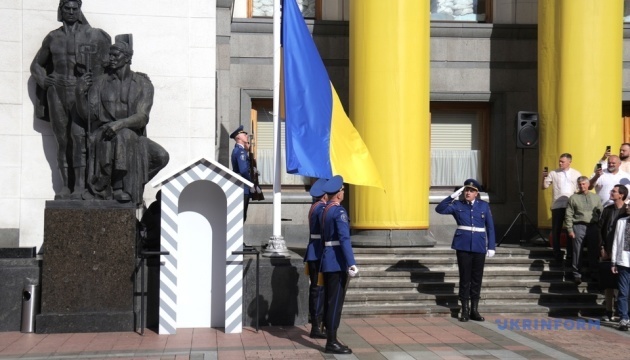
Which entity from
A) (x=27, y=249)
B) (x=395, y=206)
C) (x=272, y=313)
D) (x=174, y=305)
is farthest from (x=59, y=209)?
(x=395, y=206)

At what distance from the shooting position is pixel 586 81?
1877cm

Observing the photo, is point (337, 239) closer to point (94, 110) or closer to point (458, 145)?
point (94, 110)

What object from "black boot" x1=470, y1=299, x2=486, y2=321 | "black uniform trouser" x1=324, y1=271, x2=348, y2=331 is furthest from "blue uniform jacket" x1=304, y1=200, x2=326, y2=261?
"black boot" x1=470, y1=299, x2=486, y2=321

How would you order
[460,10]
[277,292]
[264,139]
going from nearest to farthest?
[277,292], [264,139], [460,10]

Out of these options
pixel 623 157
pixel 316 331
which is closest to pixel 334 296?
pixel 316 331

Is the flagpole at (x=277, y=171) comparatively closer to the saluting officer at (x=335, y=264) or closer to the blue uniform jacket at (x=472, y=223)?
the saluting officer at (x=335, y=264)

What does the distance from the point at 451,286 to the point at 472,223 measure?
1.53 meters

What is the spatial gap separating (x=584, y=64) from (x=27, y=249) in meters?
10.4

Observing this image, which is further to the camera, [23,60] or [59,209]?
[23,60]

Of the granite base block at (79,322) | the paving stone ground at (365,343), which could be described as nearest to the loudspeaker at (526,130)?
the paving stone ground at (365,343)

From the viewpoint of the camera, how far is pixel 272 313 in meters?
13.8

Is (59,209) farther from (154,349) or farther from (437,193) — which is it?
(437,193)

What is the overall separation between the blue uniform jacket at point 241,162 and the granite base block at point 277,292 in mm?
1812

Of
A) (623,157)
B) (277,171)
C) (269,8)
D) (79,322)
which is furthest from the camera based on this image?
(269,8)
